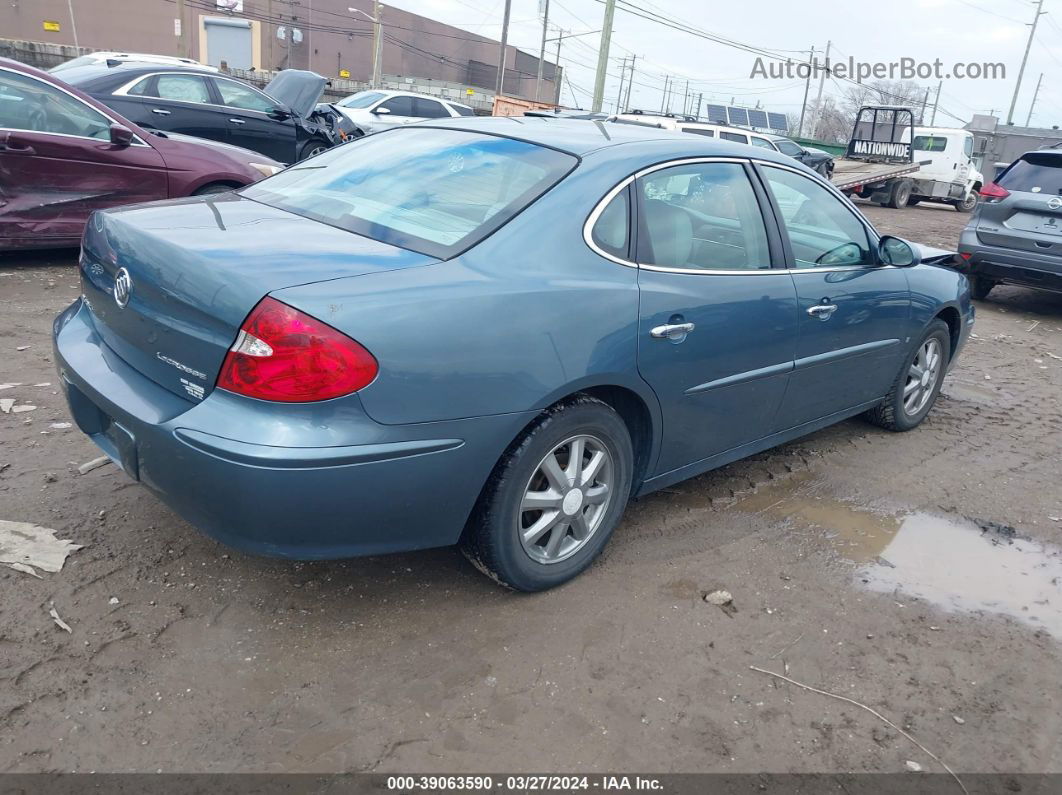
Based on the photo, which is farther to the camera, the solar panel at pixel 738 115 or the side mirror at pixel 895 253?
the solar panel at pixel 738 115

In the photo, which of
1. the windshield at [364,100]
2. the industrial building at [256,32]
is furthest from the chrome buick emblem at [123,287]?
the industrial building at [256,32]

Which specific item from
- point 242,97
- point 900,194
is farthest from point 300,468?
point 900,194

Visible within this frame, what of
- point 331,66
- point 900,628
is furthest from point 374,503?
point 331,66

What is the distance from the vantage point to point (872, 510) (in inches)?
158

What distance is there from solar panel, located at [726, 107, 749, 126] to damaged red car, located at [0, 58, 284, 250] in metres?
22.0

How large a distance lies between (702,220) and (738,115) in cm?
2577

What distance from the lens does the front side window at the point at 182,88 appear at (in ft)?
30.9

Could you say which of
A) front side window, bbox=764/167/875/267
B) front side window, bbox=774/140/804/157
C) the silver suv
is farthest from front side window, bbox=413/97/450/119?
front side window, bbox=764/167/875/267

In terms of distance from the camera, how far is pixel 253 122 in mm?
10297

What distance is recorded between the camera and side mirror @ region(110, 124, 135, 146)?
6.58 m

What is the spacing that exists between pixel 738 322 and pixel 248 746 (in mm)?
2275

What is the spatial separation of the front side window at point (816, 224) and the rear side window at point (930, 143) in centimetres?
2138

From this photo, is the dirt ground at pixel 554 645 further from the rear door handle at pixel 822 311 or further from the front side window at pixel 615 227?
the front side window at pixel 615 227

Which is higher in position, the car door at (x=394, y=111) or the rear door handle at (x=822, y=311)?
the car door at (x=394, y=111)
